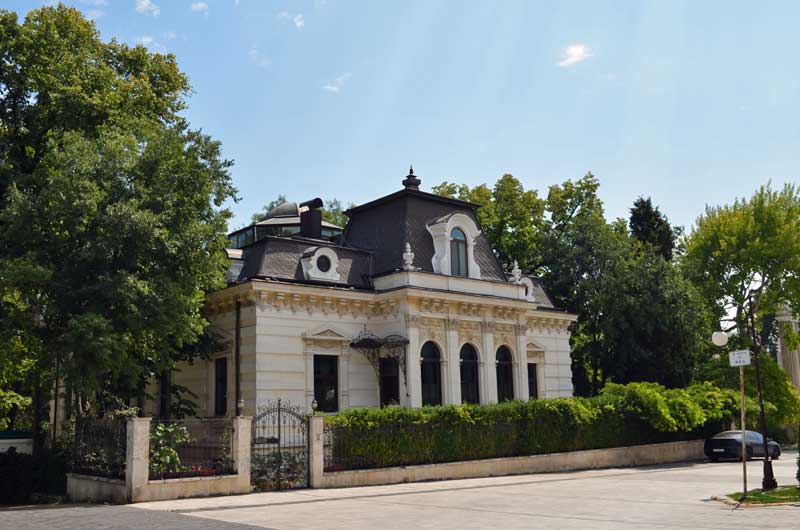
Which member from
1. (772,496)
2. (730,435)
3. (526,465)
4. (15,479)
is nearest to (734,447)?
(730,435)

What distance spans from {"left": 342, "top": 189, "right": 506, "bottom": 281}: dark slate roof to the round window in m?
2.15

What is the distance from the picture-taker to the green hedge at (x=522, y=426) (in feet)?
68.9

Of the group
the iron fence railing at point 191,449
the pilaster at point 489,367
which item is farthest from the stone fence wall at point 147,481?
the pilaster at point 489,367

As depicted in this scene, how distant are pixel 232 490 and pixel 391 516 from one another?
214 inches

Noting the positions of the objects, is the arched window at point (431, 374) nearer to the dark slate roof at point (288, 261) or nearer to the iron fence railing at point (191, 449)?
the dark slate roof at point (288, 261)

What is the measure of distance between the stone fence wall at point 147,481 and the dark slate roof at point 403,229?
36.2 feet

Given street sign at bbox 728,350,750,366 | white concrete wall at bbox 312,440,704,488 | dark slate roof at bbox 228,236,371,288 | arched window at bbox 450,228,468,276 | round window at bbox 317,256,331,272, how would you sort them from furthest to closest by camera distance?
arched window at bbox 450,228,468,276, round window at bbox 317,256,331,272, dark slate roof at bbox 228,236,371,288, white concrete wall at bbox 312,440,704,488, street sign at bbox 728,350,750,366

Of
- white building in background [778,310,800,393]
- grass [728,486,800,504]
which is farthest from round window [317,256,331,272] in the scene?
white building in background [778,310,800,393]

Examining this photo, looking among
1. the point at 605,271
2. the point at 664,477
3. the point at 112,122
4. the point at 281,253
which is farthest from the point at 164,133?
the point at 605,271

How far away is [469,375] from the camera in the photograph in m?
28.9

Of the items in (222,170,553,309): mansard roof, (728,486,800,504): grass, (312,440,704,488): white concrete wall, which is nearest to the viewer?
(728,486,800,504): grass

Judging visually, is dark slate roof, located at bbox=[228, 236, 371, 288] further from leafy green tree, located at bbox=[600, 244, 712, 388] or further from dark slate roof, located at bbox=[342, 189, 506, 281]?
leafy green tree, located at bbox=[600, 244, 712, 388]

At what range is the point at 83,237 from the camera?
19.4 meters

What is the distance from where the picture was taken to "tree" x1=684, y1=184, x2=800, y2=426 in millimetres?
42312
